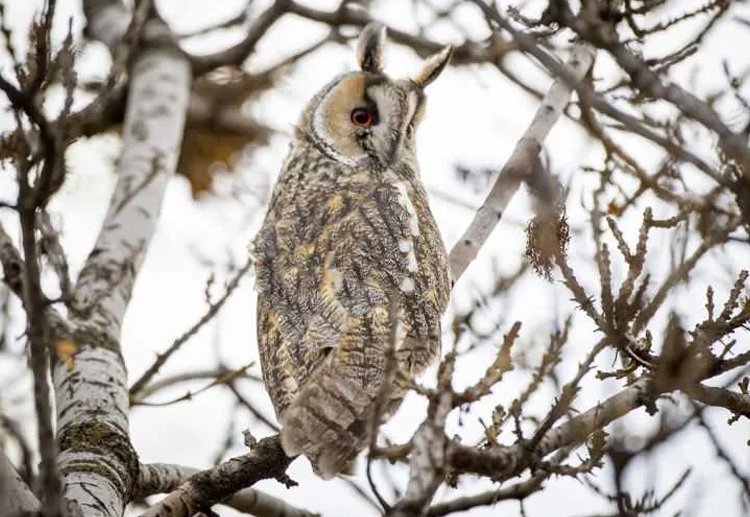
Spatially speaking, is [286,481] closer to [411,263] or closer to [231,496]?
[231,496]

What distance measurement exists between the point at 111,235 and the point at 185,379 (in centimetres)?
150

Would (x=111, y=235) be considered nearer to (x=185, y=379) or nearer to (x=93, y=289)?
(x=93, y=289)

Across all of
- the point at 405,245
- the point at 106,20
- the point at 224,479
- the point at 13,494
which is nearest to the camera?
the point at 13,494

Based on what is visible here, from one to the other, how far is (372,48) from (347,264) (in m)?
1.37

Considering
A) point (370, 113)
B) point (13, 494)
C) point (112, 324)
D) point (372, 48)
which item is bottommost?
point (13, 494)

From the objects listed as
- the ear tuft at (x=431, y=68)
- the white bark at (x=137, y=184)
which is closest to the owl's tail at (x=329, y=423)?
the white bark at (x=137, y=184)

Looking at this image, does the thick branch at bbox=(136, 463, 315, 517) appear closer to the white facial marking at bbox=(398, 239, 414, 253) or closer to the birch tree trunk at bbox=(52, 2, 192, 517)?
the birch tree trunk at bbox=(52, 2, 192, 517)

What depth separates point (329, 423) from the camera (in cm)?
293

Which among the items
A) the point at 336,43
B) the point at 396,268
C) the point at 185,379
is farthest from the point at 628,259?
the point at 336,43

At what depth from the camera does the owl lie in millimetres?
3029

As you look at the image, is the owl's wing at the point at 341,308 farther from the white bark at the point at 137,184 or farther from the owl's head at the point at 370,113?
the white bark at the point at 137,184

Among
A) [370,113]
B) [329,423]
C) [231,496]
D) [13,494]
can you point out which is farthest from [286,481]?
[370,113]

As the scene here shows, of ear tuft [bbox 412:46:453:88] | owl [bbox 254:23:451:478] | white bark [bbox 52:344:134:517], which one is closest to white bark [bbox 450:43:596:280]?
owl [bbox 254:23:451:478]

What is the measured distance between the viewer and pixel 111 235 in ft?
11.3
